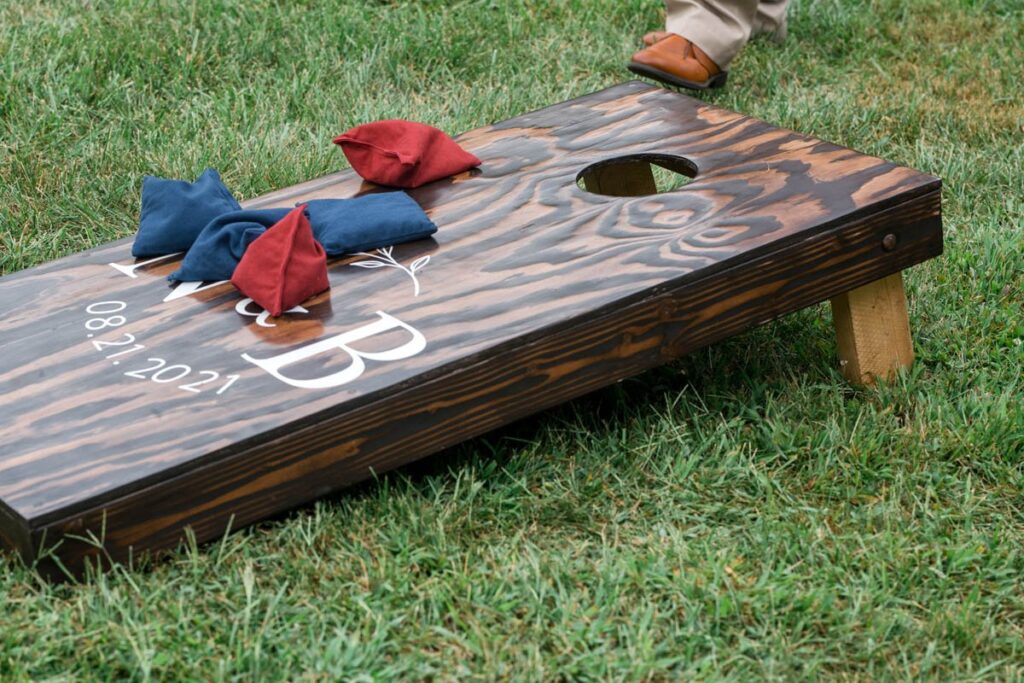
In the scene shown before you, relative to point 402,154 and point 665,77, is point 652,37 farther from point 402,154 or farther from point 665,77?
point 402,154

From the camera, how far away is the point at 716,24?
4.32m

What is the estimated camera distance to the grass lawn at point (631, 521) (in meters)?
2.01

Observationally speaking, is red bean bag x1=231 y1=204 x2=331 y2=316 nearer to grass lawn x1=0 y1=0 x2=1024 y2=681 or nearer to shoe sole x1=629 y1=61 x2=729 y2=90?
grass lawn x1=0 y1=0 x2=1024 y2=681

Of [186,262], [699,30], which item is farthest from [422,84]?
[186,262]

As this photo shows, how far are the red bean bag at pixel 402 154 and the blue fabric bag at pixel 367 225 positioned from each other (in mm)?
223

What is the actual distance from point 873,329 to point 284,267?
122cm

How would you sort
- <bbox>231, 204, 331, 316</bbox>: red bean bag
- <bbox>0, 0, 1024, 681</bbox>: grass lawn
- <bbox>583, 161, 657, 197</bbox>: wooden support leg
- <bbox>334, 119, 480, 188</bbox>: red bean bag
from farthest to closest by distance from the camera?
<bbox>583, 161, 657, 197</bbox>: wooden support leg
<bbox>334, 119, 480, 188</bbox>: red bean bag
<bbox>231, 204, 331, 316</bbox>: red bean bag
<bbox>0, 0, 1024, 681</bbox>: grass lawn

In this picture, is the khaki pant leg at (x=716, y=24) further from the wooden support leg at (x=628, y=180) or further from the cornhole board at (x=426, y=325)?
the cornhole board at (x=426, y=325)

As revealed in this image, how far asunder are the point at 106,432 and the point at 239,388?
0.73 feet

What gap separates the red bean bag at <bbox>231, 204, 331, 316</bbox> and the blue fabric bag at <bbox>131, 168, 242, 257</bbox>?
0.26 metres

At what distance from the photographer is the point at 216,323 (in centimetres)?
239

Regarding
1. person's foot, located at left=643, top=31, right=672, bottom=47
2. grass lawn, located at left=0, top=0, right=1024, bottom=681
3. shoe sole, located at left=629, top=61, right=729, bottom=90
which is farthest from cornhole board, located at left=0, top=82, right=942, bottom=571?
person's foot, located at left=643, top=31, right=672, bottom=47

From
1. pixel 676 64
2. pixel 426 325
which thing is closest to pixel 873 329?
pixel 426 325

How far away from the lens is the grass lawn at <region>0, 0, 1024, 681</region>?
201 centimetres
